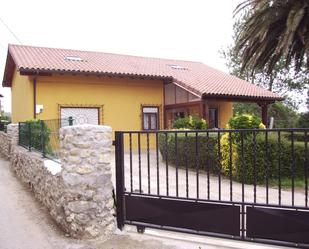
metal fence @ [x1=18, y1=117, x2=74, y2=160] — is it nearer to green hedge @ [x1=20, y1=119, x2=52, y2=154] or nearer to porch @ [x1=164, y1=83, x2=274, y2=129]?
green hedge @ [x1=20, y1=119, x2=52, y2=154]

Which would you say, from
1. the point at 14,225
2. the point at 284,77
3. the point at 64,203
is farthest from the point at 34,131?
the point at 284,77

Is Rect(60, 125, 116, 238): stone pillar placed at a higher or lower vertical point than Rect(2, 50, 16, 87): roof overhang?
lower

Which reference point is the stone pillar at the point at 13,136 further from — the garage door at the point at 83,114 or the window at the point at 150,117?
the window at the point at 150,117

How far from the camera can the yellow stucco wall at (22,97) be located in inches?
604

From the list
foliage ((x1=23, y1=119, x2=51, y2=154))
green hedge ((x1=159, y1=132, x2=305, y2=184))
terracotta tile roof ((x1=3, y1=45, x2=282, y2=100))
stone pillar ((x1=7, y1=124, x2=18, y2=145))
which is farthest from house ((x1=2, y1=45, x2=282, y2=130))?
green hedge ((x1=159, y1=132, x2=305, y2=184))

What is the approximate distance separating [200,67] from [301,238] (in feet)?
64.1

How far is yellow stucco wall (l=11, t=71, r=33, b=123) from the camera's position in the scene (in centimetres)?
1535

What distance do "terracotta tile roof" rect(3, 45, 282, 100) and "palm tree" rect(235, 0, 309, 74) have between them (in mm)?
2900

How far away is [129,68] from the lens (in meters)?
17.6

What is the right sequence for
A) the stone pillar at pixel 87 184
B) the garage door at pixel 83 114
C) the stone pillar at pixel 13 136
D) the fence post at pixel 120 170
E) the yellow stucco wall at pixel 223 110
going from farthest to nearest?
the yellow stucco wall at pixel 223 110
the garage door at pixel 83 114
the stone pillar at pixel 13 136
the fence post at pixel 120 170
the stone pillar at pixel 87 184

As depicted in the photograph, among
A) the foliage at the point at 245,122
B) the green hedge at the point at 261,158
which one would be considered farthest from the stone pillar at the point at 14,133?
the green hedge at the point at 261,158

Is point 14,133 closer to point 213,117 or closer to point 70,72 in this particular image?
point 70,72

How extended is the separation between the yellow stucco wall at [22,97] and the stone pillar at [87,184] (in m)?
11.0

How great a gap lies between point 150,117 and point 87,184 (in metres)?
13.1
